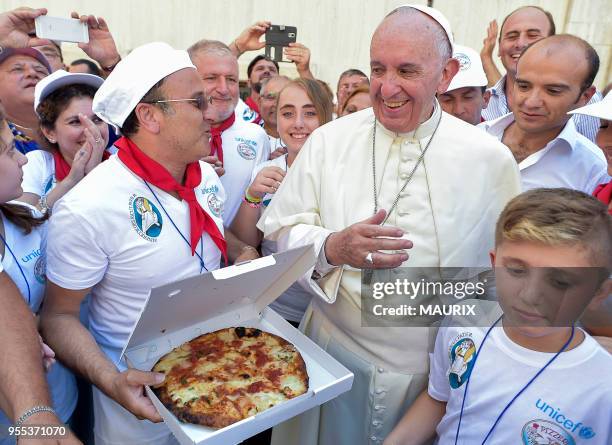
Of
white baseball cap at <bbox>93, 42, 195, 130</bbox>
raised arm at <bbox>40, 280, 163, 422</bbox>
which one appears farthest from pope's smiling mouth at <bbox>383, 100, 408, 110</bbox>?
raised arm at <bbox>40, 280, 163, 422</bbox>

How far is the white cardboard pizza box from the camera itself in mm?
1479

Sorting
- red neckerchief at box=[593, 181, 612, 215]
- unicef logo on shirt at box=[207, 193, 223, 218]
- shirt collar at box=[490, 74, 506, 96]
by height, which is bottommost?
unicef logo on shirt at box=[207, 193, 223, 218]

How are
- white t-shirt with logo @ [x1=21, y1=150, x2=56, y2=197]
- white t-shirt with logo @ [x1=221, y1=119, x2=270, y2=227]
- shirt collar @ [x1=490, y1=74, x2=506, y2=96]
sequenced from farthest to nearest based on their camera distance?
shirt collar @ [x1=490, y1=74, x2=506, y2=96] → white t-shirt with logo @ [x1=221, y1=119, x2=270, y2=227] → white t-shirt with logo @ [x1=21, y1=150, x2=56, y2=197]

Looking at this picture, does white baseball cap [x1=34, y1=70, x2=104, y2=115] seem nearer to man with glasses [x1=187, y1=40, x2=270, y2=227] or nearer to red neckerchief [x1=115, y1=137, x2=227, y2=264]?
man with glasses [x1=187, y1=40, x2=270, y2=227]

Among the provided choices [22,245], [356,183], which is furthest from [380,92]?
[22,245]

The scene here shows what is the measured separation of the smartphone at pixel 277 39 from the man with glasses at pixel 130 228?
10.8ft

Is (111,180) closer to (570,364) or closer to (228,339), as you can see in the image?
(228,339)

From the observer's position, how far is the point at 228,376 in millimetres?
1744

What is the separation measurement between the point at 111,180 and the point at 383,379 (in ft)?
4.83

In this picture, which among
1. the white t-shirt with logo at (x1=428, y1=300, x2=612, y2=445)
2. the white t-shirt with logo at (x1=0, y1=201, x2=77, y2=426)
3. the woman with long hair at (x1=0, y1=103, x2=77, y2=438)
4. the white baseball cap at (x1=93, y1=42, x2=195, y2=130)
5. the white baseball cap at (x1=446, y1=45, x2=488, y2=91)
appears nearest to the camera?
the white t-shirt with logo at (x1=428, y1=300, x2=612, y2=445)

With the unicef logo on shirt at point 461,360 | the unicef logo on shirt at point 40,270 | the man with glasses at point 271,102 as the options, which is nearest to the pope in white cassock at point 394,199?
the unicef logo on shirt at point 461,360

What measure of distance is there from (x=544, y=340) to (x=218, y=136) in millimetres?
2610

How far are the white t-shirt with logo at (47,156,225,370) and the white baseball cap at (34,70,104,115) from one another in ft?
3.74

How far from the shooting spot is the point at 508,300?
150 cm
